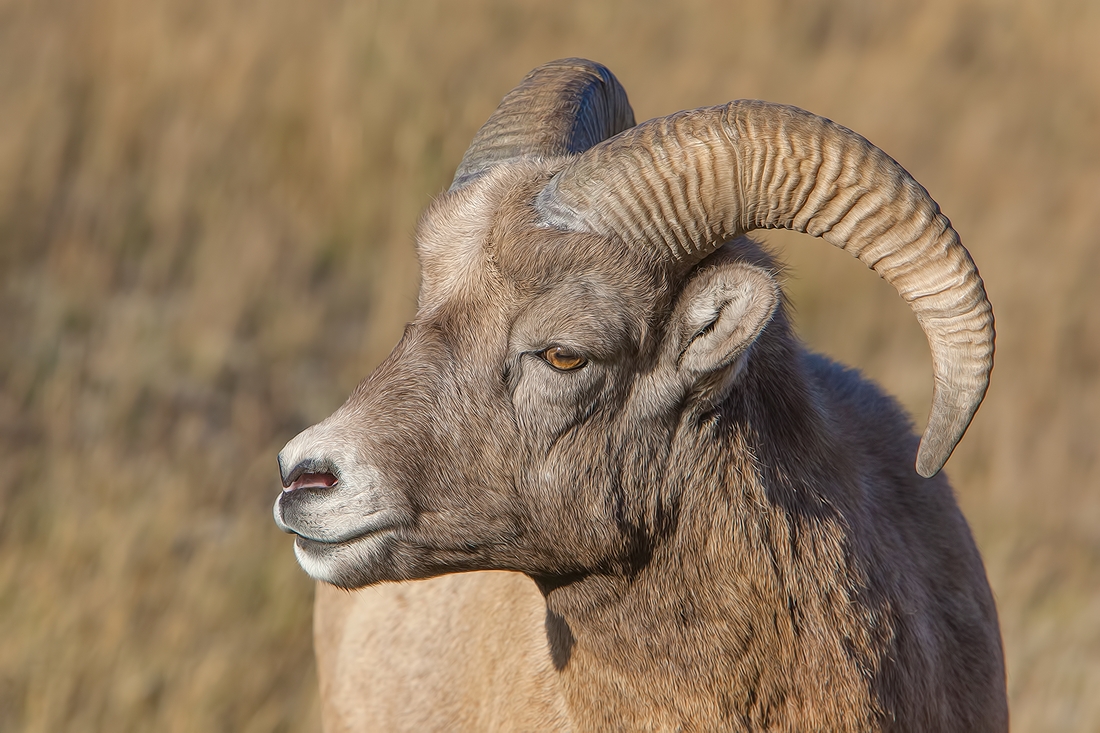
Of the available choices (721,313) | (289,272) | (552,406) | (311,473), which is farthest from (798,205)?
(289,272)

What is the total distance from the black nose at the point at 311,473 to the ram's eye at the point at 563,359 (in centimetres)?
57

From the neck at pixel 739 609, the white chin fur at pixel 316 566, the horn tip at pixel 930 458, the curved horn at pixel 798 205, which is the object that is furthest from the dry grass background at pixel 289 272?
the horn tip at pixel 930 458

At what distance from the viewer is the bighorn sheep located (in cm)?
278

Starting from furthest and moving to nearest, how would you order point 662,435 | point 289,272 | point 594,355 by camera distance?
point 289,272, point 662,435, point 594,355

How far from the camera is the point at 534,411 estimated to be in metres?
2.89

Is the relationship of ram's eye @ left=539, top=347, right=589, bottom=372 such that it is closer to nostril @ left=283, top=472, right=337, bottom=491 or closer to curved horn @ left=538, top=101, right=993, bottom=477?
curved horn @ left=538, top=101, right=993, bottom=477

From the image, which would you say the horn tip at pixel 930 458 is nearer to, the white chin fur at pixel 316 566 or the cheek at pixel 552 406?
the cheek at pixel 552 406

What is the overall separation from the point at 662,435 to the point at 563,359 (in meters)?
0.32

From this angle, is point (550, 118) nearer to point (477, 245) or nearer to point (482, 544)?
point (477, 245)

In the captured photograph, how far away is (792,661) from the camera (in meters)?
2.95

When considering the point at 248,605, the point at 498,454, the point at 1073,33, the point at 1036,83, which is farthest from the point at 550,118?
the point at 1073,33

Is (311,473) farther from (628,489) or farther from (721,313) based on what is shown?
(721,313)

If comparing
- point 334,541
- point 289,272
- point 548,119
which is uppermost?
point 548,119

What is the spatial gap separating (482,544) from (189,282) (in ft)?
17.2
